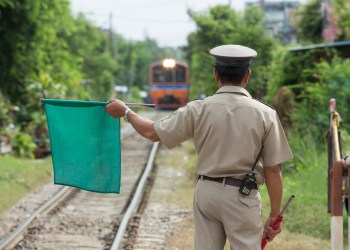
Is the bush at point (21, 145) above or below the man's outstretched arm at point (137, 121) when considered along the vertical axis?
below

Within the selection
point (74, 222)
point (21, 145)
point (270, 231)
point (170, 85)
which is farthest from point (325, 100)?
point (170, 85)

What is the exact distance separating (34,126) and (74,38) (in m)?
19.7

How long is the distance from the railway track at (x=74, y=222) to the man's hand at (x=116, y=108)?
3.33 m

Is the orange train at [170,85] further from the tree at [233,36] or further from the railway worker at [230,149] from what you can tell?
the railway worker at [230,149]

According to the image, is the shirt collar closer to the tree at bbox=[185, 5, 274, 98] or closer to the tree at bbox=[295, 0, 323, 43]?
the tree at bbox=[185, 5, 274, 98]

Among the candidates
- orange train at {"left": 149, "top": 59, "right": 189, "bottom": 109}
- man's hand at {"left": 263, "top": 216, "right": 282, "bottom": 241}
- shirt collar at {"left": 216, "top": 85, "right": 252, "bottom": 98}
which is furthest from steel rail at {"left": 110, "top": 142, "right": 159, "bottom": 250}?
orange train at {"left": 149, "top": 59, "right": 189, "bottom": 109}

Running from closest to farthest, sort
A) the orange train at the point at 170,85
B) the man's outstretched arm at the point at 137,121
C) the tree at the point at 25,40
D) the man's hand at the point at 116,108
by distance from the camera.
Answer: the man's outstretched arm at the point at 137,121 → the man's hand at the point at 116,108 → the tree at the point at 25,40 → the orange train at the point at 170,85

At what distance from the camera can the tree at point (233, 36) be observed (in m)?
19.9

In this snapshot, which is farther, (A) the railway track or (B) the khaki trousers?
(A) the railway track

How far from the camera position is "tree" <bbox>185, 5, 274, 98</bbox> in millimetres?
19891

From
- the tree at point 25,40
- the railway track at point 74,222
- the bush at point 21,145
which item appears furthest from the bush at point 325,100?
the tree at point 25,40

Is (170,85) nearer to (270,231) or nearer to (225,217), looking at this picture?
(270,231)

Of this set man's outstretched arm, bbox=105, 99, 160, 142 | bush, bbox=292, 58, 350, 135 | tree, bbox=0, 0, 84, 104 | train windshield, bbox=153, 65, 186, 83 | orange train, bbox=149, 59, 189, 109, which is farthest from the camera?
train windshield, bbox=153, 65, 186, 83

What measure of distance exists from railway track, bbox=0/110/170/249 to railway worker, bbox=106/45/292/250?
12.0ft
